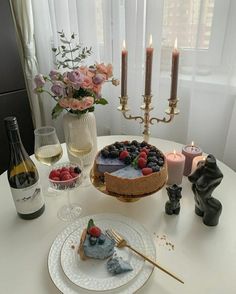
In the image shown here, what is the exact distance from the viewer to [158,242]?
2.25ft

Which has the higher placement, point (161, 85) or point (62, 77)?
point (62, 77)

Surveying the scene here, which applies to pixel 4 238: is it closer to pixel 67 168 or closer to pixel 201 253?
pixel 67 168

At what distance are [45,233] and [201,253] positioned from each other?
0.43m

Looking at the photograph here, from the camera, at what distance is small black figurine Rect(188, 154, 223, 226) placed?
0.67 m

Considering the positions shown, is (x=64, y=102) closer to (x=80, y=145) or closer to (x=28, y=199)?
(x=80, y=145)

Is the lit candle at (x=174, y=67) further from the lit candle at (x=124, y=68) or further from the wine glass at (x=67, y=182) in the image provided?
the wine glass at (x=67, y=182)

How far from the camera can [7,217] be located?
78 centimetres

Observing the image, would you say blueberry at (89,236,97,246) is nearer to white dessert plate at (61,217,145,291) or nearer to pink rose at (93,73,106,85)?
white dessert plate at (61,217,145,291)

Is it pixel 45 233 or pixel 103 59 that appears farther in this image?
pixel 103 59

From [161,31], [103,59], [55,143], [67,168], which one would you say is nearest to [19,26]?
[103,59]

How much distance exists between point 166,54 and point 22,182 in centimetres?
98

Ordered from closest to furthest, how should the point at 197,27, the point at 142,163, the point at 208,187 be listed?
1. the point at 208,187
2. the point at 142,163
3. the point at 197,27

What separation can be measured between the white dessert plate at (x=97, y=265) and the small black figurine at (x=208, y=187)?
206 millimetres

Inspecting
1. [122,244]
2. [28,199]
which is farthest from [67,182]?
[122,244]
